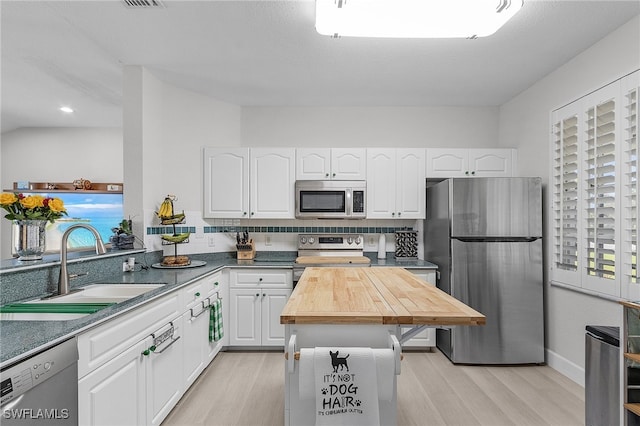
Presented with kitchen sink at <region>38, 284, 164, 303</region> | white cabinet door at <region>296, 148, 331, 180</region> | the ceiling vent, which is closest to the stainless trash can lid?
white cabinet door at <region>296, 148, 331, 180</region>

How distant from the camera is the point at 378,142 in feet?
13.1

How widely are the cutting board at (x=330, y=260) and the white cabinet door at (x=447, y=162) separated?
1.16m

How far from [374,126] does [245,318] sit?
2.54 m

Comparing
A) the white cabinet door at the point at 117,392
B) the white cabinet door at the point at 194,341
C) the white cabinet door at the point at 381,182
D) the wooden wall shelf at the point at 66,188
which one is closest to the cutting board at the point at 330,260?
the white cabinet door at the point at 381,182

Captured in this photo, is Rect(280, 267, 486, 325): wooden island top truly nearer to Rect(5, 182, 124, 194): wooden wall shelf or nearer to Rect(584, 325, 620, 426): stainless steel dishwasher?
Rect(584, 325, 620, 426): stainless steel dishwasher

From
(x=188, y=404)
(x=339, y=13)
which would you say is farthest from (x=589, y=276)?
(x=188, y=404)

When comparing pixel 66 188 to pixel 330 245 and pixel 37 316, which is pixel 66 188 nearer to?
pixel 330 245

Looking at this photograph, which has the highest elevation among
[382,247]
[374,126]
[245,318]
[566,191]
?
[374,126]

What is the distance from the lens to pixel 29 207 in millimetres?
1841

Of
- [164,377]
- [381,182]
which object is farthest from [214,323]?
[381,182]

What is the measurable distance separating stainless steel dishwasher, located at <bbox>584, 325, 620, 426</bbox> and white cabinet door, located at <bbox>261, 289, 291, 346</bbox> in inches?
92.1

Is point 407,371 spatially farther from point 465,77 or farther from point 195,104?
point 195,104

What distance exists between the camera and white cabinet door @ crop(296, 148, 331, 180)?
3.65 meters

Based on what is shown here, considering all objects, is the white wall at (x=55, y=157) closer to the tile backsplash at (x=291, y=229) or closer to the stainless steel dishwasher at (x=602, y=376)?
A: the tile backsplash at (x=291, y=229)
